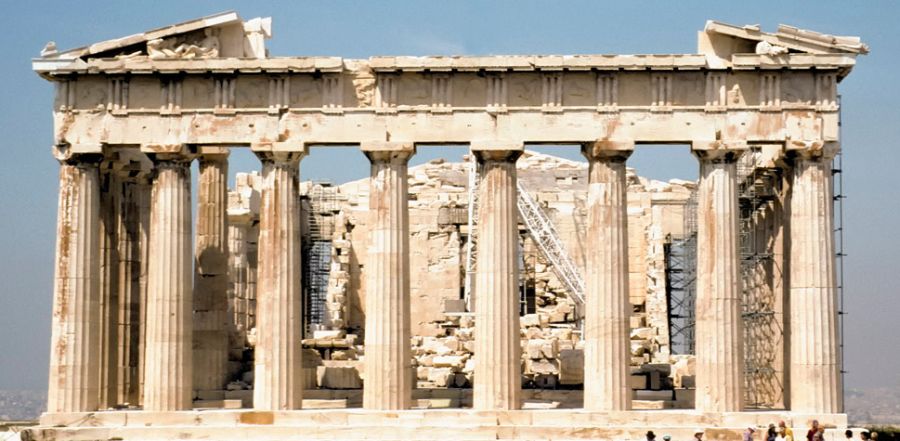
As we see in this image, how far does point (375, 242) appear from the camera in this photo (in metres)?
48.8

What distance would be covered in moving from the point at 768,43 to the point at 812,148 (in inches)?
124

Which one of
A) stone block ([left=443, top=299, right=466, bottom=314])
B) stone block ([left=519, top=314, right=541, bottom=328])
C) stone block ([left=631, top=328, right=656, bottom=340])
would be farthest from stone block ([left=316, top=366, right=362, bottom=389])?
stone block ([left=631, top=328, right=656, bottom=340])

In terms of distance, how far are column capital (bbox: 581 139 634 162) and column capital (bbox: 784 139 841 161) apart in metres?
4.32

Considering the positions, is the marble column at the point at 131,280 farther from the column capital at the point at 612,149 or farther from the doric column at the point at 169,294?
the column capital at the point at 612,149

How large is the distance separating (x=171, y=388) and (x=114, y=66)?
9050 millimetres

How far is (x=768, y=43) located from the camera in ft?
160

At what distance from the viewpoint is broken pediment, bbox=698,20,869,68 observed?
48.3 metres

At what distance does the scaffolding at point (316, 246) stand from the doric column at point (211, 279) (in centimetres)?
1133

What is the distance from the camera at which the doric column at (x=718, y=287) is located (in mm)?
47750

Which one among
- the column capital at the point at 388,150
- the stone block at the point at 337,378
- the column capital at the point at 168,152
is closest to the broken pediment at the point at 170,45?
the column capital at the point at 168,152

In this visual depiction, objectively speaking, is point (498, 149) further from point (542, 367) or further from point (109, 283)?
point (109, 283)

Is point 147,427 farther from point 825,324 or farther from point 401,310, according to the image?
point 825,324

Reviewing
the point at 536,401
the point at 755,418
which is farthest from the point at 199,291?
the point at 755,418

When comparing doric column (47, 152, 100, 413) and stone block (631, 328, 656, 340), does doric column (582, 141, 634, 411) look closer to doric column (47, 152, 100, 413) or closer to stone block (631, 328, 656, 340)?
stone block (631, 328, 656, 340)
